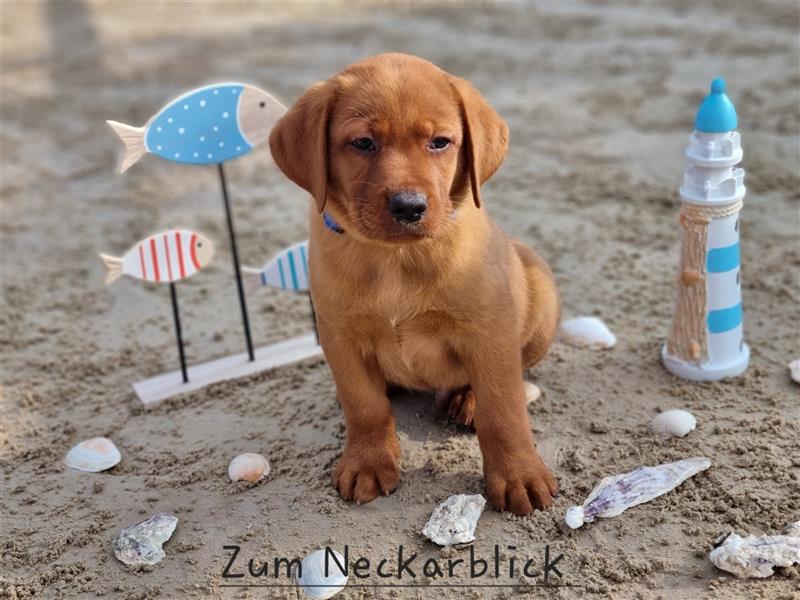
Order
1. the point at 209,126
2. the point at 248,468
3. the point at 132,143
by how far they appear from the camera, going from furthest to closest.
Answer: the point at 209,126, the point at 132,143, the point at 248,468

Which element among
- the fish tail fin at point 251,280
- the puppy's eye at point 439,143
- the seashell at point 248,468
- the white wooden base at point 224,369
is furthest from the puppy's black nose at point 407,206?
the white wooden base at point 224,369

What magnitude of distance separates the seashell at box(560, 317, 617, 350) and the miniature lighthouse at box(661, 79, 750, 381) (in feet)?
1.06

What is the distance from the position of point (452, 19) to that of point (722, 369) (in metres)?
6.93

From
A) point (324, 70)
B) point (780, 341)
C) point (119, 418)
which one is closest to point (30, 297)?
point (119, 418)

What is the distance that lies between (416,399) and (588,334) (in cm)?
87

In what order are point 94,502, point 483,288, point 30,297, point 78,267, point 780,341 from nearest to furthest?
point 483,288
point 94,502
point 780,341
point 30,297
point 78,267

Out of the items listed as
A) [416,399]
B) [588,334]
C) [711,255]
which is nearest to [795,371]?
[711,255]

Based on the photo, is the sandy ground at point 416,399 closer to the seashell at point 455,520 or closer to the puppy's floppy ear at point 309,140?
the seashell at point 455,520

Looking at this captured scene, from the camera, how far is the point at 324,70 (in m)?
8.30

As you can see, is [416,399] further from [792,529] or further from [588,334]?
[792,529]

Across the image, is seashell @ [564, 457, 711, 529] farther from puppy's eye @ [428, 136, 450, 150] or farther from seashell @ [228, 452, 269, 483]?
puppy's eye @ [428, 136, 450, 150]

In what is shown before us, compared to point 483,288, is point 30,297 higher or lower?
lower

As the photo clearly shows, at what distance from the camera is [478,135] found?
2760mm

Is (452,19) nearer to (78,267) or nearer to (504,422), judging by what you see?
(78,267)
